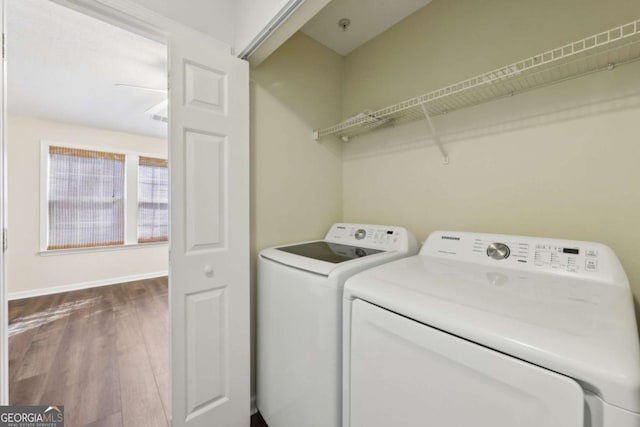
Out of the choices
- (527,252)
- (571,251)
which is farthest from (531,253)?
(571,251)

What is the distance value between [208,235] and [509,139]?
1.60m

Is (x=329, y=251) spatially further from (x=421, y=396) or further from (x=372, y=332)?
(x=421, y=396)

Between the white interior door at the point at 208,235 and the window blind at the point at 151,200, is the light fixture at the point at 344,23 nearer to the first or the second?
the white interior door at the point at 208,235

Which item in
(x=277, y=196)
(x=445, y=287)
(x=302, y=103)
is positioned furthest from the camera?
(x=302, y=103)

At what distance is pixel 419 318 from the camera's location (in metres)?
0.71

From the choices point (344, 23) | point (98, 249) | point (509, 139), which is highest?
point (344, 23)

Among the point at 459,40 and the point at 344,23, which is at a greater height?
the point at 344,23

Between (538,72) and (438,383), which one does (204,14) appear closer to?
(538,72)

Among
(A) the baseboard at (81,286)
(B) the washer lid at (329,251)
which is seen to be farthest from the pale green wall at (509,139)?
(A) the baseboard at (81,286)

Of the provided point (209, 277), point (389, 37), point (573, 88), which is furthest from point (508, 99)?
point (209, 277)

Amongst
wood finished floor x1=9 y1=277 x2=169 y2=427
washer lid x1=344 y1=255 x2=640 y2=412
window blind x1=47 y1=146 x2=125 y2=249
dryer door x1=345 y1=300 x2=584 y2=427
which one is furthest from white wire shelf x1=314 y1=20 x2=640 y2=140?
window blind x1=47 y1=146 x2=125 y2=249

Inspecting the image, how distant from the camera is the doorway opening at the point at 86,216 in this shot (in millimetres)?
1752

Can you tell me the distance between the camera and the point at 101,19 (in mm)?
1098

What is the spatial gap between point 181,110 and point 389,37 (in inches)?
57.8
